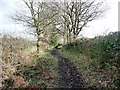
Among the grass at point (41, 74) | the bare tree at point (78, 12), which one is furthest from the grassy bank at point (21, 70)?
the bare tree at point (78, 12)

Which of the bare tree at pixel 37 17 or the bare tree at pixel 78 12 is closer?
the bare tree at pixel 37 17

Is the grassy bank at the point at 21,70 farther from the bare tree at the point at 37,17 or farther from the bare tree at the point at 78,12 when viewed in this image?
the bare tree at the point at 78,12

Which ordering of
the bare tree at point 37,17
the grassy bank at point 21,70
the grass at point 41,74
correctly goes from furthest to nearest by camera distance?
the bare tree at point 37,17 → the grass at point 41,74 → the grassy bank at point 21,70

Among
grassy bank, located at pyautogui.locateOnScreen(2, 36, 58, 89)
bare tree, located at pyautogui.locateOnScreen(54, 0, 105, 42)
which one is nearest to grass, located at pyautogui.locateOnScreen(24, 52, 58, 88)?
grassy bank, located at pyautogui.locateOnScreen(2, 36, 58, 89)

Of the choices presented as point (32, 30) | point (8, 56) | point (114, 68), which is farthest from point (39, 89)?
point (32, 30)

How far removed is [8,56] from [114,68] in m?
5.81

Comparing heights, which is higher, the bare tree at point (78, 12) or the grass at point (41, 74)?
the bare tree at point (78, 12)

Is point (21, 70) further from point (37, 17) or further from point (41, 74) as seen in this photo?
point (37, 17)

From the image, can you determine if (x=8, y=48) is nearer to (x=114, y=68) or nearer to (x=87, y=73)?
(x=87, y=73)

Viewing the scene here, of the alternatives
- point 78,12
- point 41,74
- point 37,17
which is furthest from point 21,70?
point 78,12

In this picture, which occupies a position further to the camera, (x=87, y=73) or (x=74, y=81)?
(x=87, y=73)

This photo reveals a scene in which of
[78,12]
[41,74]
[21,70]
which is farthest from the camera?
[78,12]

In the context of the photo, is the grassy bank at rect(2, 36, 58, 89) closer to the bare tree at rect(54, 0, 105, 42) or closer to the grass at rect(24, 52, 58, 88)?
the grass at rect(24, 52, 58, 88)

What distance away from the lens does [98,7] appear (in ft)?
112
